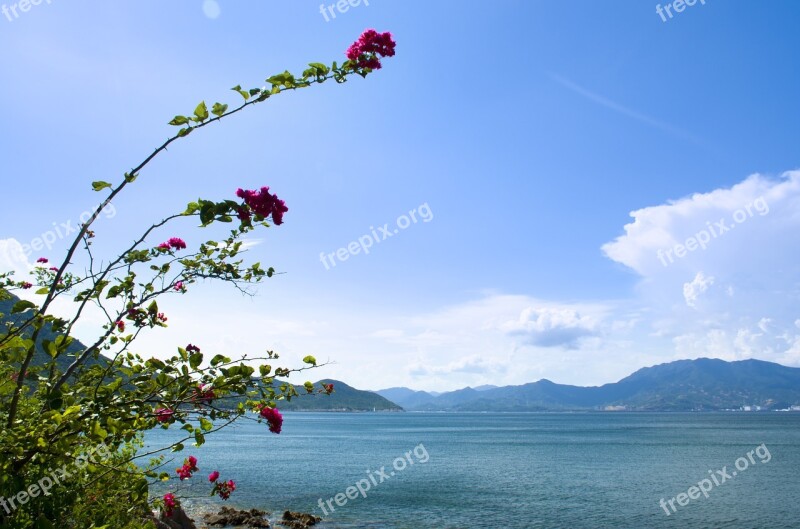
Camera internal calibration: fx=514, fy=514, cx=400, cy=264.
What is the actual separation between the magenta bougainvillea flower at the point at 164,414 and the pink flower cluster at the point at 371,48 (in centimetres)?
349

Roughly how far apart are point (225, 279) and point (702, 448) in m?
114

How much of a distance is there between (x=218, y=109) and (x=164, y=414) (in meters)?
2.55

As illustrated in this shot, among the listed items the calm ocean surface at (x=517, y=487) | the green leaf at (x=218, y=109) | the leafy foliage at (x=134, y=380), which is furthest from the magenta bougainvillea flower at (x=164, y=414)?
the calm ocean surface at (x=517, y=487)

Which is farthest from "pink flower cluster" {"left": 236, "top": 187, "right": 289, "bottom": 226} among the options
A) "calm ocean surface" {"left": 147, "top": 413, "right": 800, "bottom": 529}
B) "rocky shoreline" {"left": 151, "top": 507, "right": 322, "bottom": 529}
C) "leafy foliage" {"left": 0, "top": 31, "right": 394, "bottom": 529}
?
"calm ocean surface" {"left": 147, "top": 413, "right": 800, "bottom": 529}

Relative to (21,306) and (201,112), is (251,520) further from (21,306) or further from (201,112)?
(201,112)

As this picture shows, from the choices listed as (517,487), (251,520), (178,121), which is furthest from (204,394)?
(517,487)

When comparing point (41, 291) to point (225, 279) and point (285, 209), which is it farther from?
point (285, 209)

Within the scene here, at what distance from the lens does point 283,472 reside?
211 feet

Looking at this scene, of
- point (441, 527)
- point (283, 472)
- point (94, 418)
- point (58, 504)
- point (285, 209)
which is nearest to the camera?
point (94, 418)

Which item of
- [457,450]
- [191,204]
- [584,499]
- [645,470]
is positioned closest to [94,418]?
[191,204]

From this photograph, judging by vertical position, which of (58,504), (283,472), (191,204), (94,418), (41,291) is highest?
(191,204)

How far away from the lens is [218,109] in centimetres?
412

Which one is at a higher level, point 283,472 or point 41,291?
Answer: point 41,291

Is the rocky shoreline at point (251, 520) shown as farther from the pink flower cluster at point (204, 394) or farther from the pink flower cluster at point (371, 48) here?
the pink flower cluster at point (371, 48)
